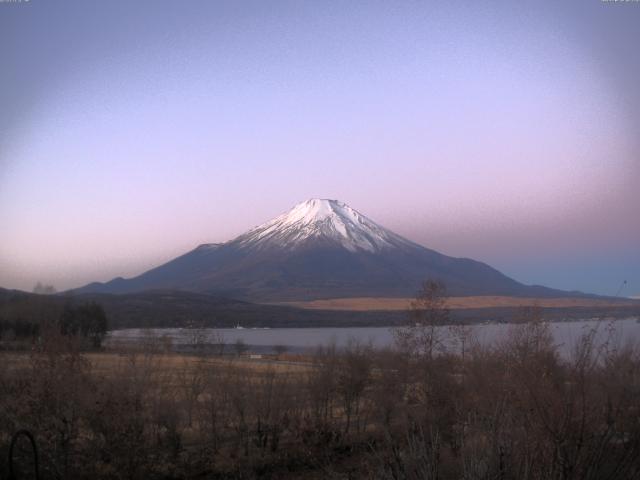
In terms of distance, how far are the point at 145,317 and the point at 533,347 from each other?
2889 inches

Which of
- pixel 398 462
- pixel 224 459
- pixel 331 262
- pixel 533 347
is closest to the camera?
pixel 398 462

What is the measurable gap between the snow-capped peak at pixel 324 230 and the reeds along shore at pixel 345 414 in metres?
141

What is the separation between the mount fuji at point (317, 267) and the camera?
5197 inches

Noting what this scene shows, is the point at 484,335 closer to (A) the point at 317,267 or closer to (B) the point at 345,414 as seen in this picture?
(B) the point at 345,414

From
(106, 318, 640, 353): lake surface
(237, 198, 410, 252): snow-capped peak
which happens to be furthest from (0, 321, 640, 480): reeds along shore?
(237, 198, 410, 252): snow-capped peak

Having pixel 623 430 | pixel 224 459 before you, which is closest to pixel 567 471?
pixel 623 430

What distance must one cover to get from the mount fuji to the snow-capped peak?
9.1 inches

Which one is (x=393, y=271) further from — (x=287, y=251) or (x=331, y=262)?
(x=287, y=251)

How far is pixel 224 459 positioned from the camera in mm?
14789

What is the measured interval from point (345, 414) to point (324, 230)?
505ft

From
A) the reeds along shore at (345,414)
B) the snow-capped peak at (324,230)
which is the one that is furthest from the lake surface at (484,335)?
the snow-capped peak at (324,230)

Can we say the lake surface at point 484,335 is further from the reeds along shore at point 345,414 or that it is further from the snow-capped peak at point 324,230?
the snow-capped peak at point 324,230

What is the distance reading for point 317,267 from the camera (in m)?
151

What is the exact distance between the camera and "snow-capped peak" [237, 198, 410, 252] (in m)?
165
